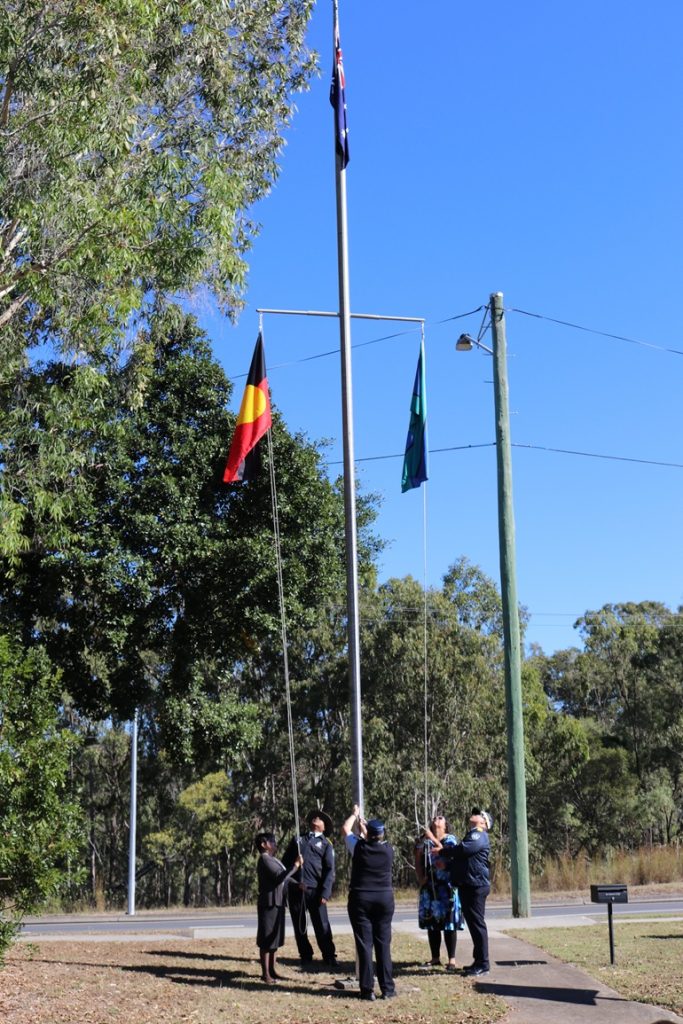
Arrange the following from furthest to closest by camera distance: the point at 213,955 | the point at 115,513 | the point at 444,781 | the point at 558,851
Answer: the point at 558,851
the point at 444,781
the point at 115,513
the point at 213,955

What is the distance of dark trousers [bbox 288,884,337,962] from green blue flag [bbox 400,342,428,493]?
509 centimetres

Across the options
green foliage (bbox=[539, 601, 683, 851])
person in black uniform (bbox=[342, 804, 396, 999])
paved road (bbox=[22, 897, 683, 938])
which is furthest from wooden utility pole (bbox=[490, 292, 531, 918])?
green foliage (bbox=[539, 601, 683, 851])

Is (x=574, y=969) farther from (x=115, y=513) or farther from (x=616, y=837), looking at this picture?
(x=616, y=837)

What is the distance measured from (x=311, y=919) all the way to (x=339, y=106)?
952 centimetres

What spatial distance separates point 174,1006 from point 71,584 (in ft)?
39.0

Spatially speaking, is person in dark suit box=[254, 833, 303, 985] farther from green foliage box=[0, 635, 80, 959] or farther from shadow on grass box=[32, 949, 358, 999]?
green foliage box=[0, 635, 80, 959]

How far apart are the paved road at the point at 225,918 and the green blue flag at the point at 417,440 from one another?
739 centimetres

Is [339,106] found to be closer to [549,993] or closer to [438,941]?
[438,941]

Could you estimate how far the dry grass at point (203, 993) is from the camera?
33.6 ft

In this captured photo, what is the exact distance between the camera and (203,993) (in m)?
11.5

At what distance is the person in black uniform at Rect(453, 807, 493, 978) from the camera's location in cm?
1199

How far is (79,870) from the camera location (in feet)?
41.7

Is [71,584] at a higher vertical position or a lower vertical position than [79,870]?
higher

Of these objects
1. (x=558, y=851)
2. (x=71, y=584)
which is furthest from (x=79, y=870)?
(x=558, y=851)
